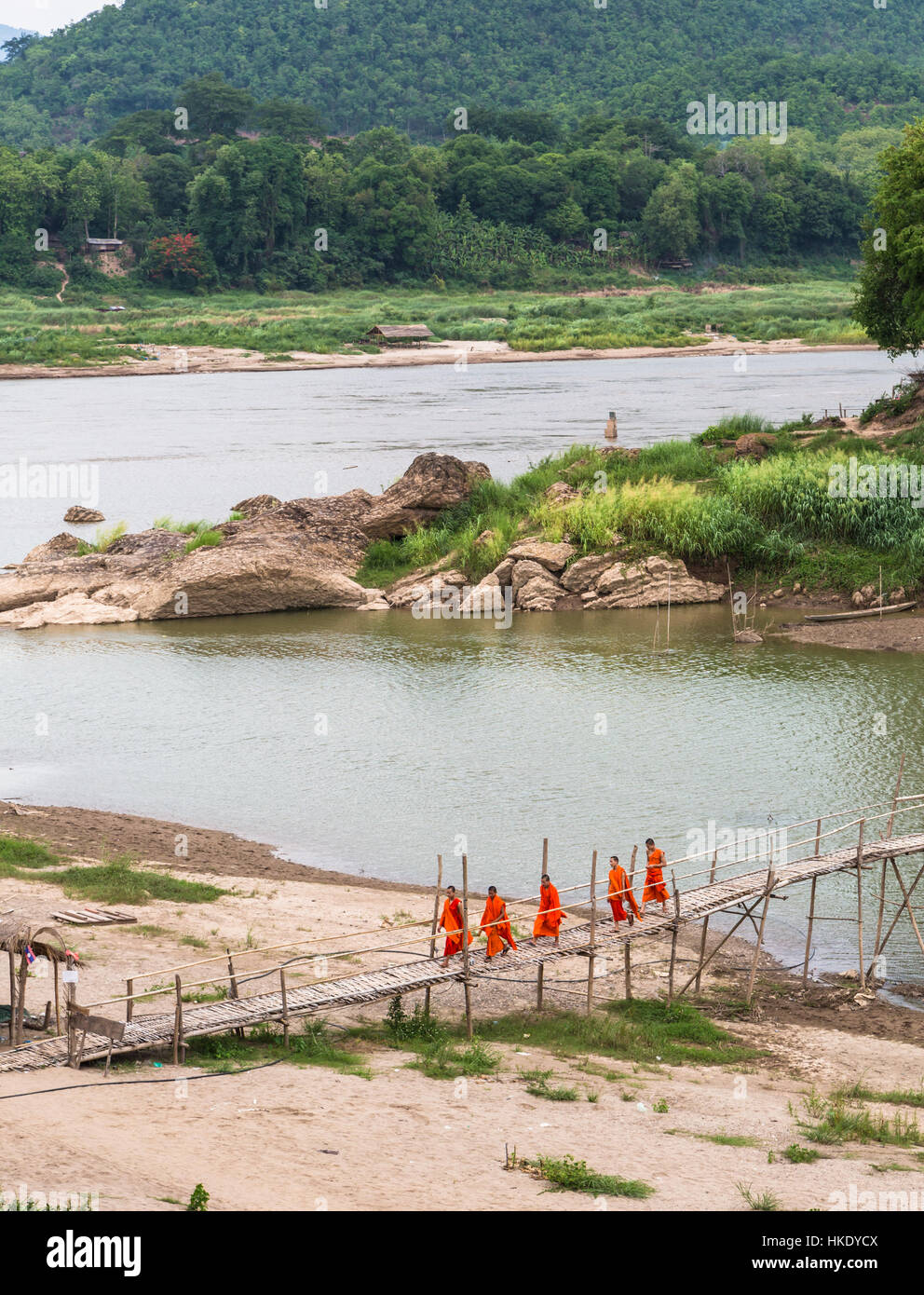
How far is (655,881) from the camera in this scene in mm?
19703

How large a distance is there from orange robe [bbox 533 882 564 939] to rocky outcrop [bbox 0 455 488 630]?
2749 cm

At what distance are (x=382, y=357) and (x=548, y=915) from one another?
4298 inches

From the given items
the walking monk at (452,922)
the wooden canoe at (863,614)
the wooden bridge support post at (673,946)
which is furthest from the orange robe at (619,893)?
the wooden canoe at (863,614)

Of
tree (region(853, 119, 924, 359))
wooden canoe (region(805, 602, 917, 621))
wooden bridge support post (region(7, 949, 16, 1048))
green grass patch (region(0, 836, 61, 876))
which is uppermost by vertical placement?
tree (region(853, 119, 924, 359))

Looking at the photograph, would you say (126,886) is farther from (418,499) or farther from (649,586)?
(418,499)

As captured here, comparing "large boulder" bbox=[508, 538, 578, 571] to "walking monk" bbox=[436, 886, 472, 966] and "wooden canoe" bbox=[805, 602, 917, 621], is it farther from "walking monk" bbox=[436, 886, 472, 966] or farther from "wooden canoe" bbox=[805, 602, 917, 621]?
"walking monk" bbox=[436, 886, 472, 966]

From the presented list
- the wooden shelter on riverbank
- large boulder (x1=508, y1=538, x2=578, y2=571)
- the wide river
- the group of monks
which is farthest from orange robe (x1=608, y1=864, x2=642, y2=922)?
the wooden shelter on riverbank

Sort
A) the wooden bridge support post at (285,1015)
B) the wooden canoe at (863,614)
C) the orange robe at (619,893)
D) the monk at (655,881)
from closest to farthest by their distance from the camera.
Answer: the wooden bridge support post at (285,1015)
the orange robe at (619,893)
the monk at (655,881)
the wooden canoe at (863,614)

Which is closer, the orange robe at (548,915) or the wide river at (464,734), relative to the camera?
the orange robe at (548,915)

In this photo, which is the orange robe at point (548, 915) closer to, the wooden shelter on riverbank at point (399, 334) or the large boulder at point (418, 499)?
the large boulder at point (418, 499)

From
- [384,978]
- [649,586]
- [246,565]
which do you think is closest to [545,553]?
[649,586]

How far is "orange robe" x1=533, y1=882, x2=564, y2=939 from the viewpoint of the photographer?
61.0 feet

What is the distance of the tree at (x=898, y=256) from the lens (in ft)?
163
